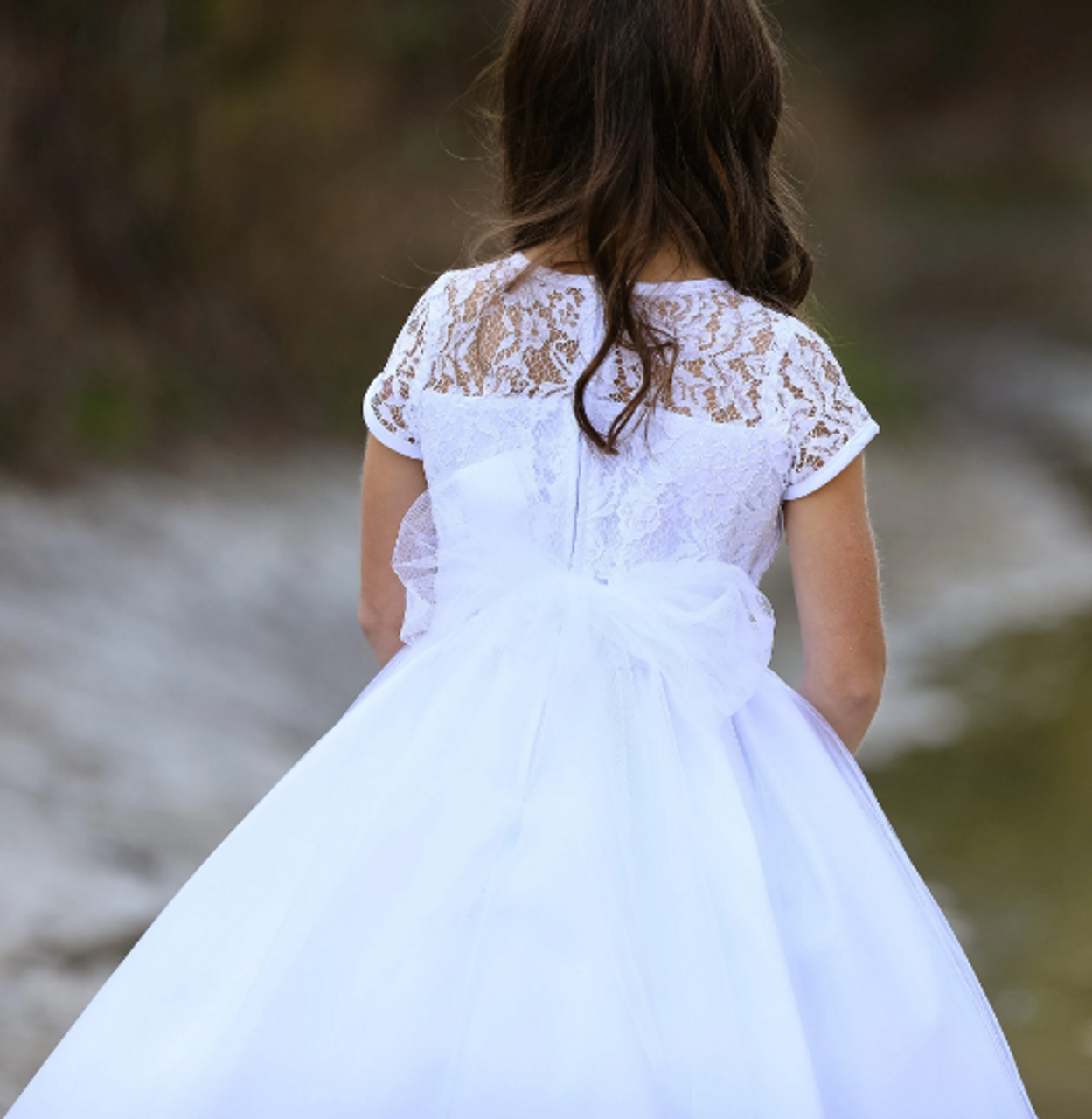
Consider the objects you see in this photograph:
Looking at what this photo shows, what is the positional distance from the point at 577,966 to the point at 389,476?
36 cm

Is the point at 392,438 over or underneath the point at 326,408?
over

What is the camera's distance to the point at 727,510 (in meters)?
0.83

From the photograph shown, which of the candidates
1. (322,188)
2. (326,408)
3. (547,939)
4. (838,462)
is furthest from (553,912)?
(322,188)

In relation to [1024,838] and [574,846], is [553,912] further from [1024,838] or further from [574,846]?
[1024,838]

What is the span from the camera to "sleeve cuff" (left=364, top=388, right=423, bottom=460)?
94 centimetres

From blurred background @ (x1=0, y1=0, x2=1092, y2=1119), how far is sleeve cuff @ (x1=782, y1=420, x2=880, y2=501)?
1162mm

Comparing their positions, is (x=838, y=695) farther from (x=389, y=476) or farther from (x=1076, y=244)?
(x=1076, y=244)

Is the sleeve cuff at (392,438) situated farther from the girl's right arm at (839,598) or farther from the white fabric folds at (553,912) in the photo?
the girl's right arm at (839,598)

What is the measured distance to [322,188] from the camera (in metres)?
4.37

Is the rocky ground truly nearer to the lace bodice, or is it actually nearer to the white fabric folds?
the white fabric folds

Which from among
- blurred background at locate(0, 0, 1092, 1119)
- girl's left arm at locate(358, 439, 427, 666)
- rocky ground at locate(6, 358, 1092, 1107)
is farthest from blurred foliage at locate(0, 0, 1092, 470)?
girl's left arm at locate(358, 439, 427, 666)

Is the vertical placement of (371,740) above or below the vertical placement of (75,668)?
above

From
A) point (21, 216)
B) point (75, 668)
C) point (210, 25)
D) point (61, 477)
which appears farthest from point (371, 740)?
point (210, 25)

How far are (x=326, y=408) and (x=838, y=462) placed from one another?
10.6 ft
